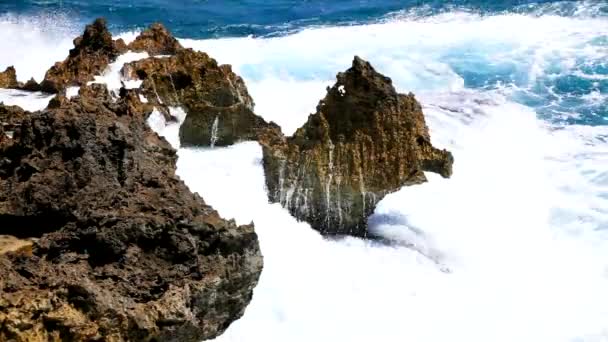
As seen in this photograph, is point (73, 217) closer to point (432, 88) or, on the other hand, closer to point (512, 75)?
point (432, 88)

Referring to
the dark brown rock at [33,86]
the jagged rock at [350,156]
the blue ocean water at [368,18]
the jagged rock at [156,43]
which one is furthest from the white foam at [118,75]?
the blue ocean water at [368,18]

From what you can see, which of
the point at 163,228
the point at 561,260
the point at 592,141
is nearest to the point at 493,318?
the point at 561,260

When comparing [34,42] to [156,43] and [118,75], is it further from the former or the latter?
[118,75]

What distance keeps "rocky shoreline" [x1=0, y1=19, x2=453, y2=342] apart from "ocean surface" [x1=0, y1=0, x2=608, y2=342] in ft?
1.65

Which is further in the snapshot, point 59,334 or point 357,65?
A: point 357,65

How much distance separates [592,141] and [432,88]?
172 inches

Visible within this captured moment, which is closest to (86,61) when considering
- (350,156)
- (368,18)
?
(350,156)

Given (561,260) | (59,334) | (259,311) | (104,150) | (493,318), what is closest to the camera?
(59,334)

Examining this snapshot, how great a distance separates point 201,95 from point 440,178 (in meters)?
3.55

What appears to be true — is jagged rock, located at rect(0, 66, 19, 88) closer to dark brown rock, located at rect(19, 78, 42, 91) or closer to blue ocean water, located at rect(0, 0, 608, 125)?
dark brown rock, located at rect(19, 78, 42, 91)

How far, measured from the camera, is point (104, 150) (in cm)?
579

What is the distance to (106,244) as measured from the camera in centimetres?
473

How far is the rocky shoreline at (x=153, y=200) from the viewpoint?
4.29m

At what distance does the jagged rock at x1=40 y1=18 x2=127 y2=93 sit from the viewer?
35.4 feet
